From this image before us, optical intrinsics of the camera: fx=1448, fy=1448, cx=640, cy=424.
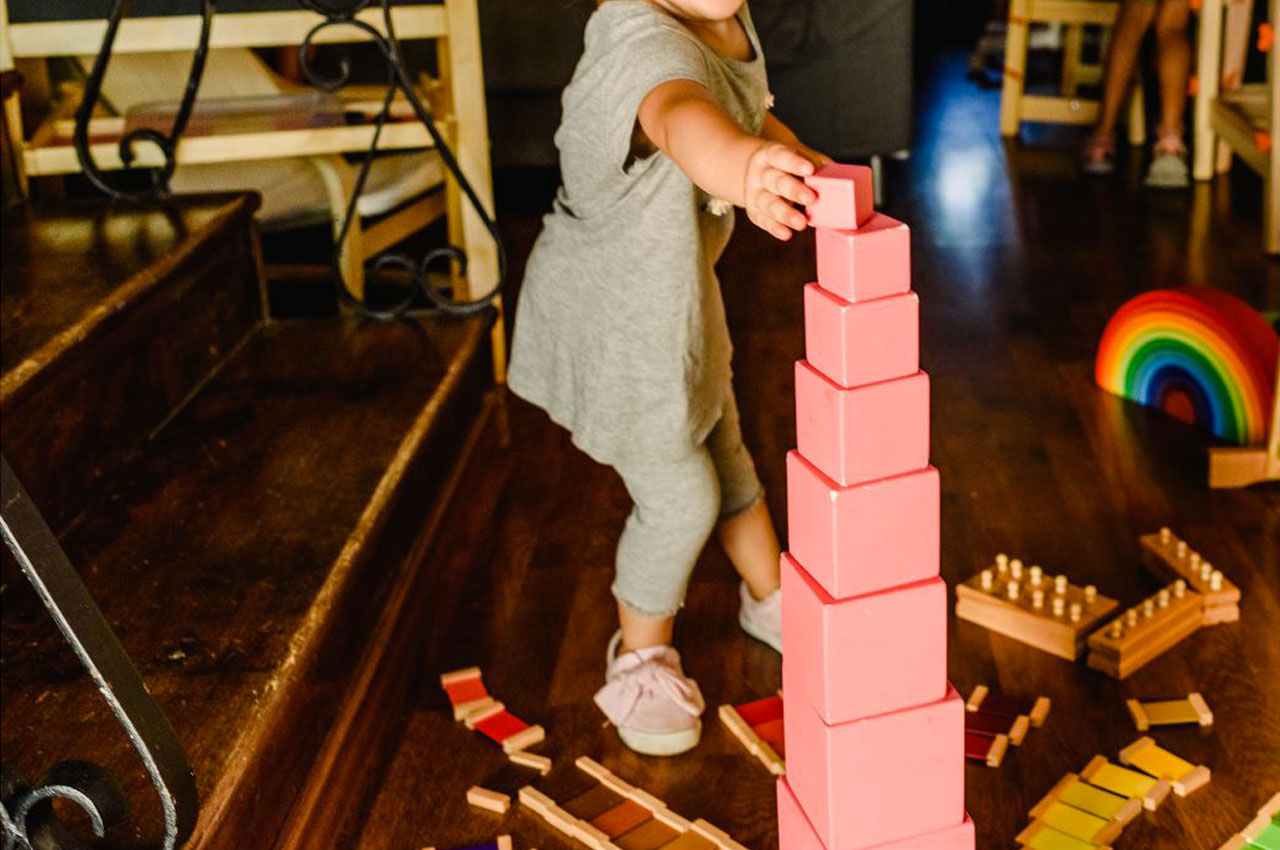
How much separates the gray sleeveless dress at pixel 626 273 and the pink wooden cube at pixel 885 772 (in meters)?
0.54

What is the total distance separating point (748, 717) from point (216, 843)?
61cm

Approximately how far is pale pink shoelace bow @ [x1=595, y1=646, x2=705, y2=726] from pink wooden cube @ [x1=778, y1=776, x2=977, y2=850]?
0.48 meters

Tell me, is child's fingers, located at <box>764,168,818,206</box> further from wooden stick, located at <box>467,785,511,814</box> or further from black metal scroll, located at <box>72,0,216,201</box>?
black metal scroll, located at <box>72,0,216,201</box>

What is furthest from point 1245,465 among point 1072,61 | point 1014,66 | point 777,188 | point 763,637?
point 1072,61

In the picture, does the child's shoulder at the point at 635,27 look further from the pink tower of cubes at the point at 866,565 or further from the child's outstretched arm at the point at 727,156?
the pink tower of cubes at the point at 866,565

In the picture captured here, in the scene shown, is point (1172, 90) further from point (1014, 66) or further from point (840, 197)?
point (840, 197)

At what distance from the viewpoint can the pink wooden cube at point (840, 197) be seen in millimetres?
867

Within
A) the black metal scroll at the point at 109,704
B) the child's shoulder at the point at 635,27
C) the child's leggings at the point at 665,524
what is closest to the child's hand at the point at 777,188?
the child's shoulder at the point at 635,27

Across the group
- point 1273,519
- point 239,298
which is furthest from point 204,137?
point 1273,519

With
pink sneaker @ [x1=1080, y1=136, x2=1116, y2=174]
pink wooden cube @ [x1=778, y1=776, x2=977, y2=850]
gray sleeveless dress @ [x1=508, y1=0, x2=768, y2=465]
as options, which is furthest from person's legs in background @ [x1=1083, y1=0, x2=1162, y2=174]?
pink wooden cube @ [x1=778, y1=776, x2=977, y2=850]

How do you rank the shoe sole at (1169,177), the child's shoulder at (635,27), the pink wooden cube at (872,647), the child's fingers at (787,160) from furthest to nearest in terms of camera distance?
the shoe sole at (1169,177) < the child's shoulder at (635,27) < the pink wooden cube at (872,647) < the child's fingers at (787,160)

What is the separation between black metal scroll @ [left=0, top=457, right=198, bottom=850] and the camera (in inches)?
36.6

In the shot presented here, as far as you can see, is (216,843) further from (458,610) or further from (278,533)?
(458,610)

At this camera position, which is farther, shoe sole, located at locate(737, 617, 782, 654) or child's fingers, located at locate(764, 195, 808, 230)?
shoe sole, located at locate(737, 617, 782, 654)
